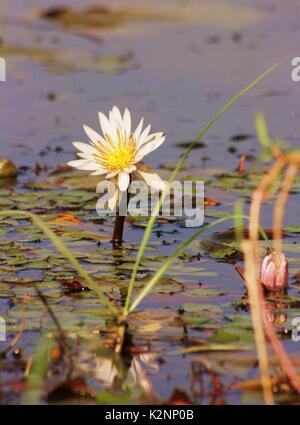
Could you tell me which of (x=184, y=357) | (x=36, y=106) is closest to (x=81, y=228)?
(x=184, y=357)

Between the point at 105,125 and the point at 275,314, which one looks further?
the point at 105,125

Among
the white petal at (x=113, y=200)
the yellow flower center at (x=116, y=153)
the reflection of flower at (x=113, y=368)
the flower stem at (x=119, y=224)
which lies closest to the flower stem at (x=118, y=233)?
the flower stem at (x=119, y=224)

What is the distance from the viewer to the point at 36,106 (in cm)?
852

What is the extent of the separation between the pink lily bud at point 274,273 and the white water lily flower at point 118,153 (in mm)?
642

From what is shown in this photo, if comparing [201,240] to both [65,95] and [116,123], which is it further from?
[65,95]

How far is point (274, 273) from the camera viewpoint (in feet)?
13.7

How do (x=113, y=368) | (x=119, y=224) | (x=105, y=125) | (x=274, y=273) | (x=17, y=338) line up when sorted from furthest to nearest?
(x=119, y=224), (x=105, y=125), (x=274, y=273), (x=17, y=338), (x=113, y=368)

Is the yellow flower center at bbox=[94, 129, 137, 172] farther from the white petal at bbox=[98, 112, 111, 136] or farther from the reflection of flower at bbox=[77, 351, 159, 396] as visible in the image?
the reflection of flower at bbox=[77, 351, 159, 396]

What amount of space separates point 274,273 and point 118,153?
916 mm

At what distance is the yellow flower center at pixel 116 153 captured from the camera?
15.2 ft

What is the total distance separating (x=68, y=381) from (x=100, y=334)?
0.50 meters

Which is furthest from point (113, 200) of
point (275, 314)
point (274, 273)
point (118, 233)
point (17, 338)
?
point (17, 338)

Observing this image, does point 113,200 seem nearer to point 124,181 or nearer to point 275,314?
point 124,181

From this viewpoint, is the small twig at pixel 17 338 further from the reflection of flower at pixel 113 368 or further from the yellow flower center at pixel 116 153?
the yellow flower center at pixel 116 153
